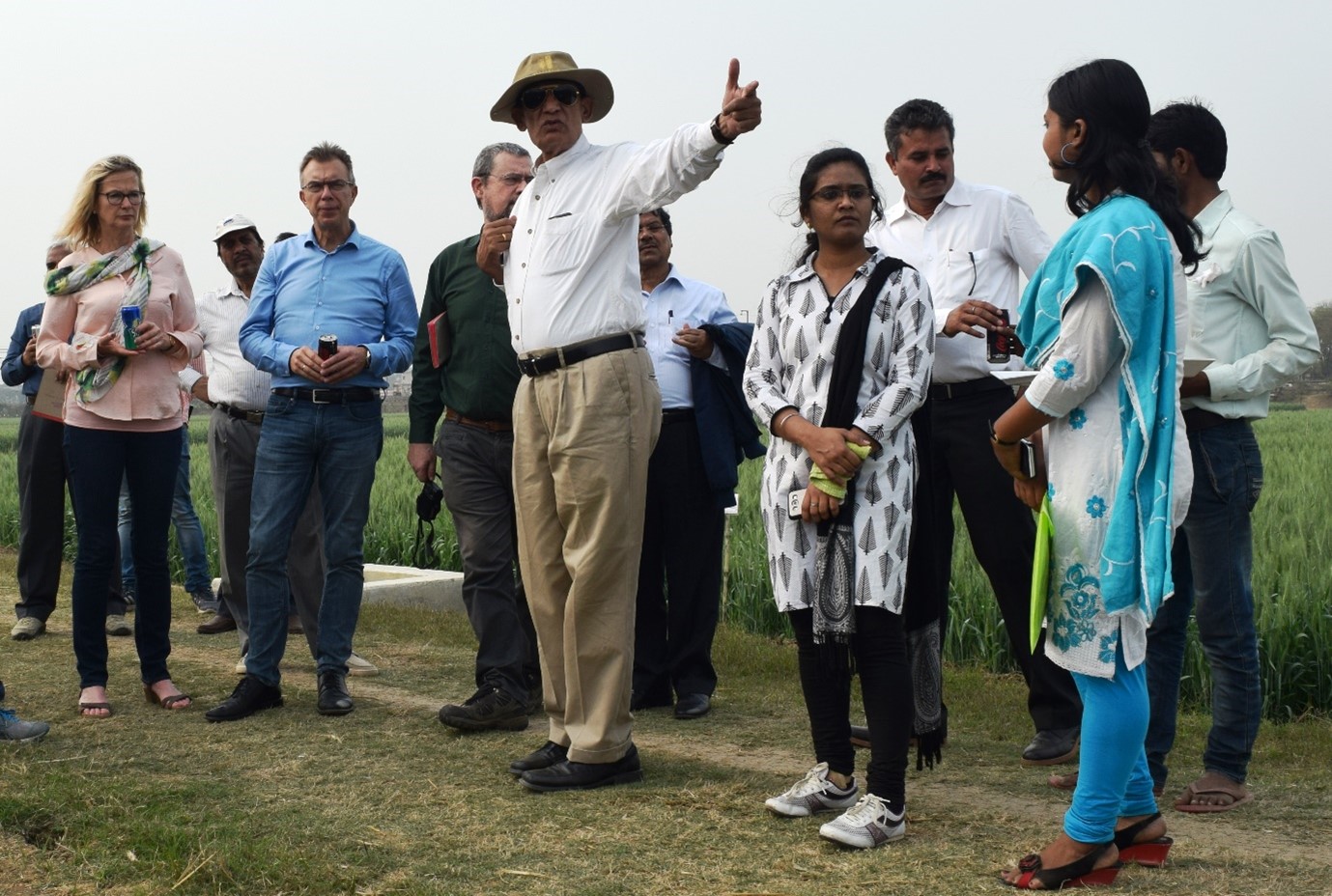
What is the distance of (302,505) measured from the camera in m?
6.22

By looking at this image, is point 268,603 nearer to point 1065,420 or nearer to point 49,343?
point 49,343

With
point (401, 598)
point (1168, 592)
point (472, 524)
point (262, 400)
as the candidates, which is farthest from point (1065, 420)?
point (401, 598)

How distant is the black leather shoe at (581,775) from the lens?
4664 mm

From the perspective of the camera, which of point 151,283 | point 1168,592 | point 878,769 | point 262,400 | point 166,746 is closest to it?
point 1168,592

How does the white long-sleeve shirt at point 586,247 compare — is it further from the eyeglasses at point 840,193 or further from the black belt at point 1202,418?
the black belt at point 1202,418

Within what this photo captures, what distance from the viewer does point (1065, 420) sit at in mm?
3600

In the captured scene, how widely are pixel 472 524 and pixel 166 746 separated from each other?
1.40 metres

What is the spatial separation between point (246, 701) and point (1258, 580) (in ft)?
15.4

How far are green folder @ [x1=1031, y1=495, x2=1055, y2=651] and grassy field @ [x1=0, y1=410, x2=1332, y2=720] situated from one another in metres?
2.95

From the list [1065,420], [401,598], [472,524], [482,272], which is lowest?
[401,598]

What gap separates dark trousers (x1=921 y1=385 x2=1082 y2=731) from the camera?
505 centimetres

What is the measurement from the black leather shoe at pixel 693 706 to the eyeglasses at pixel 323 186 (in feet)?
8.56

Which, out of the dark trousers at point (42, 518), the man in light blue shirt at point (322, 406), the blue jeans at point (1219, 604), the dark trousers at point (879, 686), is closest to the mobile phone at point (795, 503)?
the dark trousers at point (879, 686)

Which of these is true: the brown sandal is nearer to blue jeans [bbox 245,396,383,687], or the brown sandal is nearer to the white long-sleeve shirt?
blue jeans [bbox 245,396,383,687]
